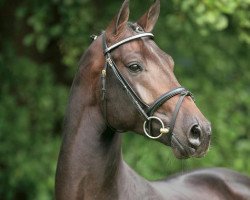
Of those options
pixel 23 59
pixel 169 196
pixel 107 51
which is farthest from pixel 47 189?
pixel 107 51

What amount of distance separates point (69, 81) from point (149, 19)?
4.33 meters

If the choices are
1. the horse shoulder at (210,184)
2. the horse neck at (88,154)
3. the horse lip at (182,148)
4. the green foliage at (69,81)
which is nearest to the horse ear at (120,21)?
A: the horse neck at (88,154)

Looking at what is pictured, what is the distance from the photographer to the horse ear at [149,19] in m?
4.47

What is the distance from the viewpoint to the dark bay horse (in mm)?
4039

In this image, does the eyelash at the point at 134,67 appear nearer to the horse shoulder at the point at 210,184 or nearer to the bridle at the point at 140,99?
the bridle at the point at 140,99

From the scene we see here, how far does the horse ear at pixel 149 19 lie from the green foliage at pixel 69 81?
2.68 metres

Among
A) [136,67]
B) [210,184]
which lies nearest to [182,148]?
[136,67]

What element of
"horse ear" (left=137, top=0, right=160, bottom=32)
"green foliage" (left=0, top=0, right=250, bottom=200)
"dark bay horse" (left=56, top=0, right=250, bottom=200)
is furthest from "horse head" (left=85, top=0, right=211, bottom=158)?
"green foliage" (left=0, top=0, right=250, bottom=200)

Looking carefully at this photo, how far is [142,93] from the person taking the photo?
4.12m

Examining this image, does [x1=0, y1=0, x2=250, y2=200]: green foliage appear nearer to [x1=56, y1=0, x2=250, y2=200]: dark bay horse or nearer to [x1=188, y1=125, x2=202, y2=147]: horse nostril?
[x1=56, y1=0, x2=250, y2=200]: dark bay horse

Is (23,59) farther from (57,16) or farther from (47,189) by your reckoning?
(47,189)

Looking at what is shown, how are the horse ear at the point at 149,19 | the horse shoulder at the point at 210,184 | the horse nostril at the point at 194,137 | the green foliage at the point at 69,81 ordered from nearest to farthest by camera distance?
the horse nostril at the point at 194,137 < the horse ear at the point at 149,19 < the horse shoulder at the point at 210,184 < the green foliage at the point at 69,81

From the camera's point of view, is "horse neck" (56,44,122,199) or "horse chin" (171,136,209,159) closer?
"horse chin" (171,136,209,159)

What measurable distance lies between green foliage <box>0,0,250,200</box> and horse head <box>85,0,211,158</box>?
3075mm
